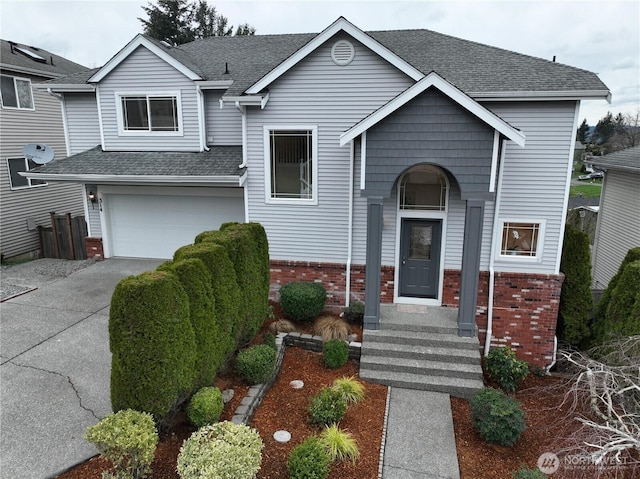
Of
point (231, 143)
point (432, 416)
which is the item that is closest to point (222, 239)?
point (432, 416)

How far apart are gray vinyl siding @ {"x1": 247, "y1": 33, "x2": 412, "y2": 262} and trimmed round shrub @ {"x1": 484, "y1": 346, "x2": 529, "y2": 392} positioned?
13.3 feet

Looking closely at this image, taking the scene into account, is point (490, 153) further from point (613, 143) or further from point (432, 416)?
point (613, 143)

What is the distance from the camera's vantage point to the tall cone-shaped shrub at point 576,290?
937 cm

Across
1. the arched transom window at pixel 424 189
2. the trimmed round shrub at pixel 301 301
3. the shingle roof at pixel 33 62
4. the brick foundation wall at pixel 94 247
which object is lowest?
the trimmed round shrub at pixel 301 301

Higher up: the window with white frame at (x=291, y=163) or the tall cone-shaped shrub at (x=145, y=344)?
the window with white frame at (x=291, y=163)

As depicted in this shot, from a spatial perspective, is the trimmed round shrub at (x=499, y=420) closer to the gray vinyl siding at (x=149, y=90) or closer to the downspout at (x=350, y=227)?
the downspout at (x=350, y=227)

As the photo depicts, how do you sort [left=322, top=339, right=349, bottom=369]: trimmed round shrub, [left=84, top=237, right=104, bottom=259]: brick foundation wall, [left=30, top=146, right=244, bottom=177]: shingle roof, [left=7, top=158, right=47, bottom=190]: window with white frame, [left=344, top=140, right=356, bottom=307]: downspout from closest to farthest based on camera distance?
1. [left=322, top=339, right=349, bottom=369]: trimmed round shrub
2. [left=344, top=140, right=356, bottom=307]: downspout
3. [left=30, top=146, right=244, bottom=177]: shingle roof
4. [left=84, top=237, right=104, bottom=259]: brick foundation wall
5. [left=7, top=158, right=47, bottom=190]: window with white frame

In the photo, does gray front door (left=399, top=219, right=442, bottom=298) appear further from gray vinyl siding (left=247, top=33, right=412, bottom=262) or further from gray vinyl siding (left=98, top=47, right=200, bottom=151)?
gray vinyl siding (left=98, top=47, right=200, bottom=151)

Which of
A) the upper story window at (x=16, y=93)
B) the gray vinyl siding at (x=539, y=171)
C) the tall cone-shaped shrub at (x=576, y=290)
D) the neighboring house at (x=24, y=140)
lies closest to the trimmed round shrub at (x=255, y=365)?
the gray vinyl siding at (x=539, y=171)

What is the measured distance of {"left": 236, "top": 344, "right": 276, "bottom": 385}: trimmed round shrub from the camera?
6.83 meters

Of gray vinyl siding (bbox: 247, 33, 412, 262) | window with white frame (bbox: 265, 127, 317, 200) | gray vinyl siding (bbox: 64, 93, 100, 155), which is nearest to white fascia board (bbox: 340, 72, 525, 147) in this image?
gray vinyl siding (bbox: 247, 33, 412, 262)

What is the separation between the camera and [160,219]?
527 inches

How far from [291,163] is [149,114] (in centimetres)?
529

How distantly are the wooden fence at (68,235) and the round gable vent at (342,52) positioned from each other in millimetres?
10315
